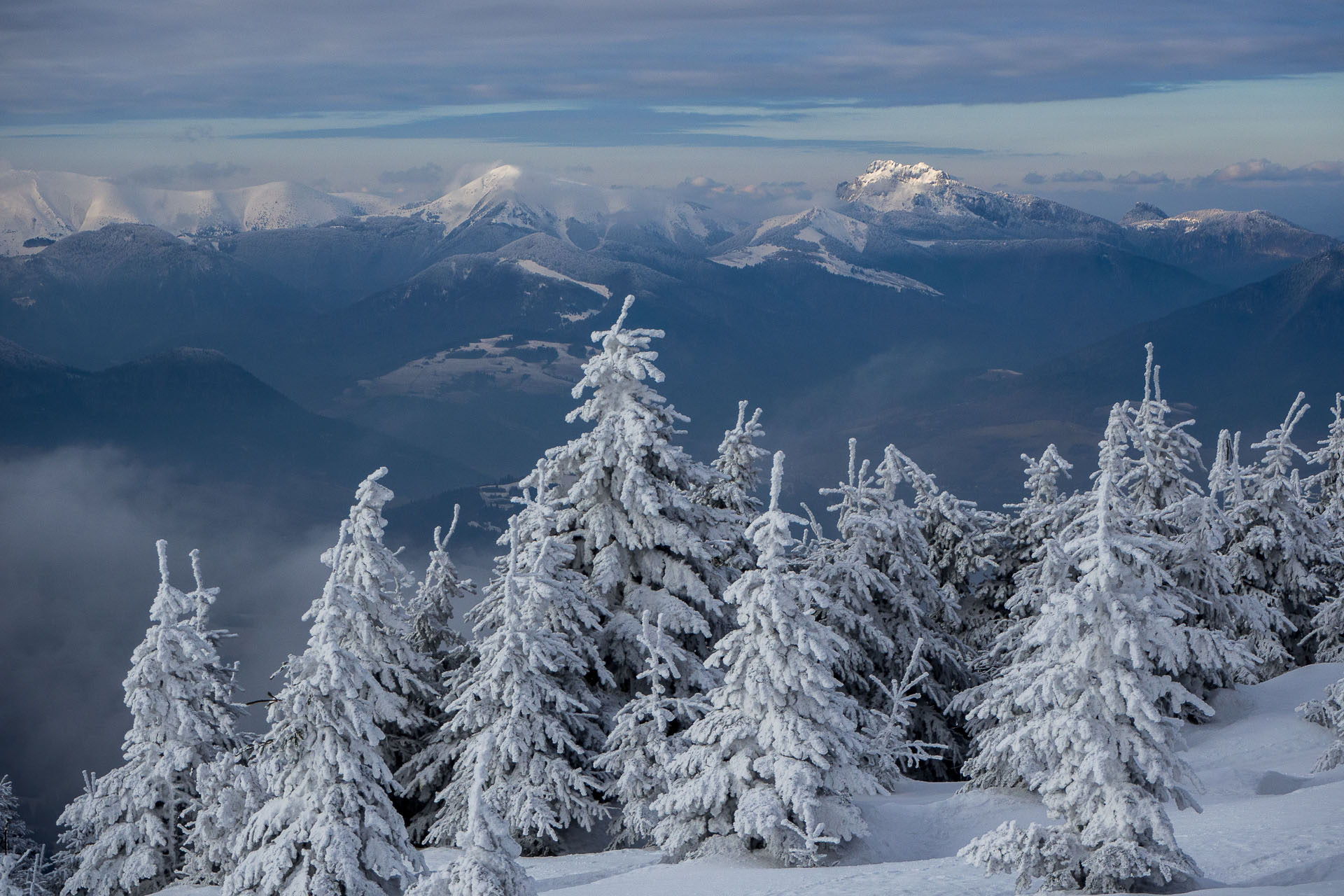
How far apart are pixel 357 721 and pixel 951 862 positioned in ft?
29.2

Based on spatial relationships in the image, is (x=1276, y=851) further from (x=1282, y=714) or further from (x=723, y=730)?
(x=1282, y=714)

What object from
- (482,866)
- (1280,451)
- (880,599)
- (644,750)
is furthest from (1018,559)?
(482,866)

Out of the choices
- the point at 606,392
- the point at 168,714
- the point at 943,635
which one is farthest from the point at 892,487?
the point at 168,714

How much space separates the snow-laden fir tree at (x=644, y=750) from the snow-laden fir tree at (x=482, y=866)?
7.60 metres

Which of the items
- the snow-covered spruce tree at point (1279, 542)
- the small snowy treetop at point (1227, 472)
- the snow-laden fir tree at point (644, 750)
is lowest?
the snow-laden fir tree at point (644, 750)

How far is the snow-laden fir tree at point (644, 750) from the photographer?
20.9 m

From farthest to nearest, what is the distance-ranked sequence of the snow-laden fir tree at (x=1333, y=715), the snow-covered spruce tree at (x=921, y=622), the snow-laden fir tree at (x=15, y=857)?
the snow-covered spruce tree at (x=921, y=622) < the snow-laden fir tree at (x=15, y=857) < the snow-laden fir tree at (x=1333, y=715)

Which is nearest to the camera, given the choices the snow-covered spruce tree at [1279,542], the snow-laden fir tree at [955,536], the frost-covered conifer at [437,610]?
the frost-covered conifer at [437,610]

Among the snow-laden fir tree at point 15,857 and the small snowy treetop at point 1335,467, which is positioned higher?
the small snowy treetop at point 1335,467

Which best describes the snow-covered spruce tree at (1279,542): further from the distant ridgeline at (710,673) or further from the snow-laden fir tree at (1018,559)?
the snow-laden fir tree at (1018,559)

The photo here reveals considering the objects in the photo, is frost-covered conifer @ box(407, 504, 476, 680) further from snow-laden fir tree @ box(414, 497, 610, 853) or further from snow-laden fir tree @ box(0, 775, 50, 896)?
snow-laden fir tree @ box(0, 775, 50, 896)

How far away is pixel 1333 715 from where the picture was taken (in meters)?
23.1

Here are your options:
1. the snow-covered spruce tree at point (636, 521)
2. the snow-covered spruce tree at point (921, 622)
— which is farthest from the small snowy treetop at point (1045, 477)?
the snow-covered spruce tree at point (636, 521)

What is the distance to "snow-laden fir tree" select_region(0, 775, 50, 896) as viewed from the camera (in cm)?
2452
